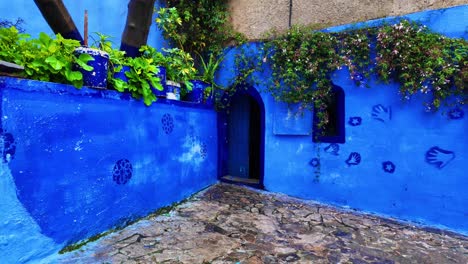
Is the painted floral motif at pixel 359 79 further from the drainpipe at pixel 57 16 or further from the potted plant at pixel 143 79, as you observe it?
the drainpipe at pixel 57 16

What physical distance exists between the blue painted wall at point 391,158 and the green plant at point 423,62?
0.19 m

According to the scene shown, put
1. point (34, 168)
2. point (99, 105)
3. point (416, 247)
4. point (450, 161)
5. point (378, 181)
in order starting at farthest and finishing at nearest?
point (378, 181), point (450, 161), point (416, 247), point (99, 105), point (34, 168)

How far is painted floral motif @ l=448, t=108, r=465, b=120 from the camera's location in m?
4.53

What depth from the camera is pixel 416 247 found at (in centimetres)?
410

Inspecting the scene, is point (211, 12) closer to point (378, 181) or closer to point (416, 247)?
point (378, 181)

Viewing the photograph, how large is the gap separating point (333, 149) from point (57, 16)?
5.17m

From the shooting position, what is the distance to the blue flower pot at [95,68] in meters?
3.62

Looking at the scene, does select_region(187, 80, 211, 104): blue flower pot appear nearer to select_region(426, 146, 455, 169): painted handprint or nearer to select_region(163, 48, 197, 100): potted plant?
select_region(163, 48, 197, 100): potted plant

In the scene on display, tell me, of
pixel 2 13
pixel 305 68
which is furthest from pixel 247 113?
pixel 2 13

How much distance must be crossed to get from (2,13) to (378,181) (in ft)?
28.5

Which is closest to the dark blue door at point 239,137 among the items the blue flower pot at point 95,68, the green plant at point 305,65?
the green plant at point 305,65

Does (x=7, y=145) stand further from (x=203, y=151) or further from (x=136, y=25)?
(x=203, y=151)

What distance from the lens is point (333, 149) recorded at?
5.65m

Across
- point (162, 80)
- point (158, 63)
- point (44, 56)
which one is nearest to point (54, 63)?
point (44, 56)
